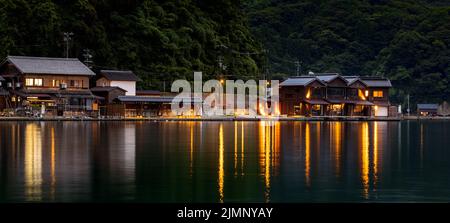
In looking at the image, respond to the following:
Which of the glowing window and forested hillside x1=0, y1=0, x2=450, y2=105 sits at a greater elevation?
forested hillside x1=0, y1=0, x2=450, y2=105

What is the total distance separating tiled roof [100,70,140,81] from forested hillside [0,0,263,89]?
130 inches

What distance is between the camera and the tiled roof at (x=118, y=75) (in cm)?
6500

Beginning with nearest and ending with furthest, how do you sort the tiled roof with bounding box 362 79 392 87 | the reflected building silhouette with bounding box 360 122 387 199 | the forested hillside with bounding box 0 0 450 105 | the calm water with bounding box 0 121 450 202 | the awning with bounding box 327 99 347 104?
1. the calm water with bounding box 0 121 450 202
2. the reflected building silhouette with bounding box 360 122 387 199
3. the forested hillside with bounding box 0 0 450 105
4. the awning with bounding box 327 99 347 104
5. the tiled roof with bounding box 362 79 392 87

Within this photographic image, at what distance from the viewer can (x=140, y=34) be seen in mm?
73062

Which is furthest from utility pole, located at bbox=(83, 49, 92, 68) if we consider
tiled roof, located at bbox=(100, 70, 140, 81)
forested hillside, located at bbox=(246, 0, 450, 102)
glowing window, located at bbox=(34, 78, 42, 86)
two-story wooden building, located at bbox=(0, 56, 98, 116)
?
forested hillside, located at bbox=(246, 0, 450, 102)

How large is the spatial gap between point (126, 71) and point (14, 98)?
10249mm

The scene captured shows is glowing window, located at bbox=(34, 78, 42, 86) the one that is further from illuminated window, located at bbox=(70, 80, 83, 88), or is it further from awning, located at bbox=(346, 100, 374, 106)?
awning, located at bbox=(346, 100, 374, 106)

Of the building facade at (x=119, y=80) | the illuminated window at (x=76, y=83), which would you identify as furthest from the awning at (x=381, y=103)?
the illuminated window at (x=76, y=83)

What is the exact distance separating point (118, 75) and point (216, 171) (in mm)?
45679

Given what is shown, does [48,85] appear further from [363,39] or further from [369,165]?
[363,39]

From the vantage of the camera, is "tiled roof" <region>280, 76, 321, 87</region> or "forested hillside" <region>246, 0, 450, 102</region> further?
"forested hillside" <region>246, 0, 450, 102</region>

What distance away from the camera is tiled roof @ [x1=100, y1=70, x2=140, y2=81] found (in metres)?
65.0

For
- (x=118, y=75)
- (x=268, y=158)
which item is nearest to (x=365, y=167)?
(x=268, y=158)
